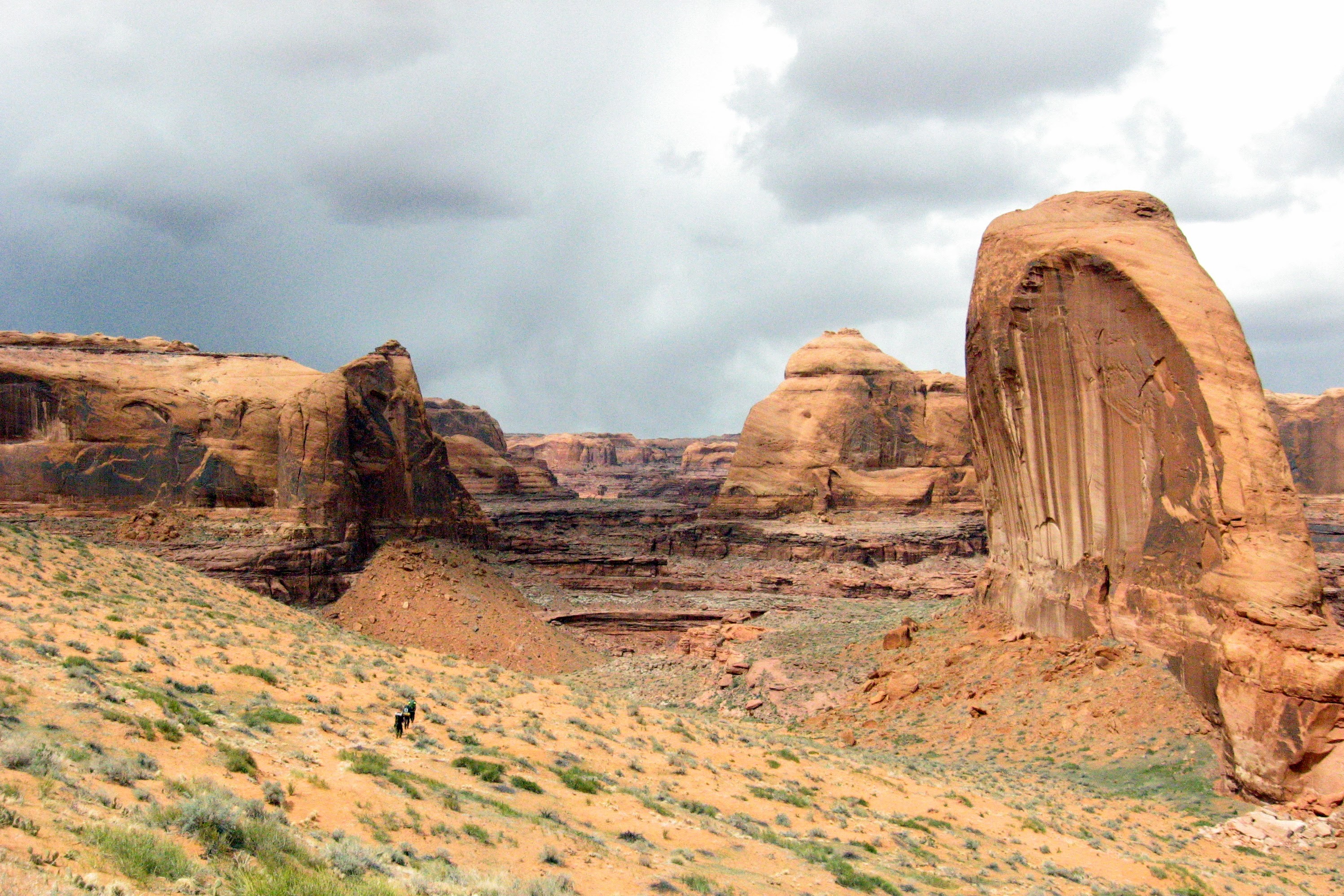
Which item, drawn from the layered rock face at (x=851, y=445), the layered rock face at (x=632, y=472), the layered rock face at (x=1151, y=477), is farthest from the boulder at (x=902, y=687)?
the layered rock face at (x=632, y=472)

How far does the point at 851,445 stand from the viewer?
83.4m

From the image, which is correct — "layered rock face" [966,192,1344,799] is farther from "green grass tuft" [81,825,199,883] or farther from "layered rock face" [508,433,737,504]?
"layered rock face" [508,433,737,504]

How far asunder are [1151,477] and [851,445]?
57.8 meters

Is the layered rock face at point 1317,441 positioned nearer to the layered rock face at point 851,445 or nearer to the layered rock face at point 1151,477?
the layered rock face at point 851,445

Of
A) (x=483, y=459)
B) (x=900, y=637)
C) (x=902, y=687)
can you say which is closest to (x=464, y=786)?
(x=902, y=687)

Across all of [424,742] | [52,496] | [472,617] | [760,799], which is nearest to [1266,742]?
[760,799]

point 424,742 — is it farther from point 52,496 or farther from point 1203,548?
point 52,496

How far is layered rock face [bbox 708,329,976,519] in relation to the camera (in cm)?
8200

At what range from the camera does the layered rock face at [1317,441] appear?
9856 cm

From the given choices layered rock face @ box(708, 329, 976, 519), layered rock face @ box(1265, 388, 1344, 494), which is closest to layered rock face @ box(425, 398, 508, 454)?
layered rock face @ box(708, 329, 976, 519)

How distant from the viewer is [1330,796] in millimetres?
20078

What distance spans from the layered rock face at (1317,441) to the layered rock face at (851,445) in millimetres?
36723

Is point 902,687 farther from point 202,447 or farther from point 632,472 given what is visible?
point 632,472

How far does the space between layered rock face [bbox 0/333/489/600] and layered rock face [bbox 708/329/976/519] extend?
4588cm
